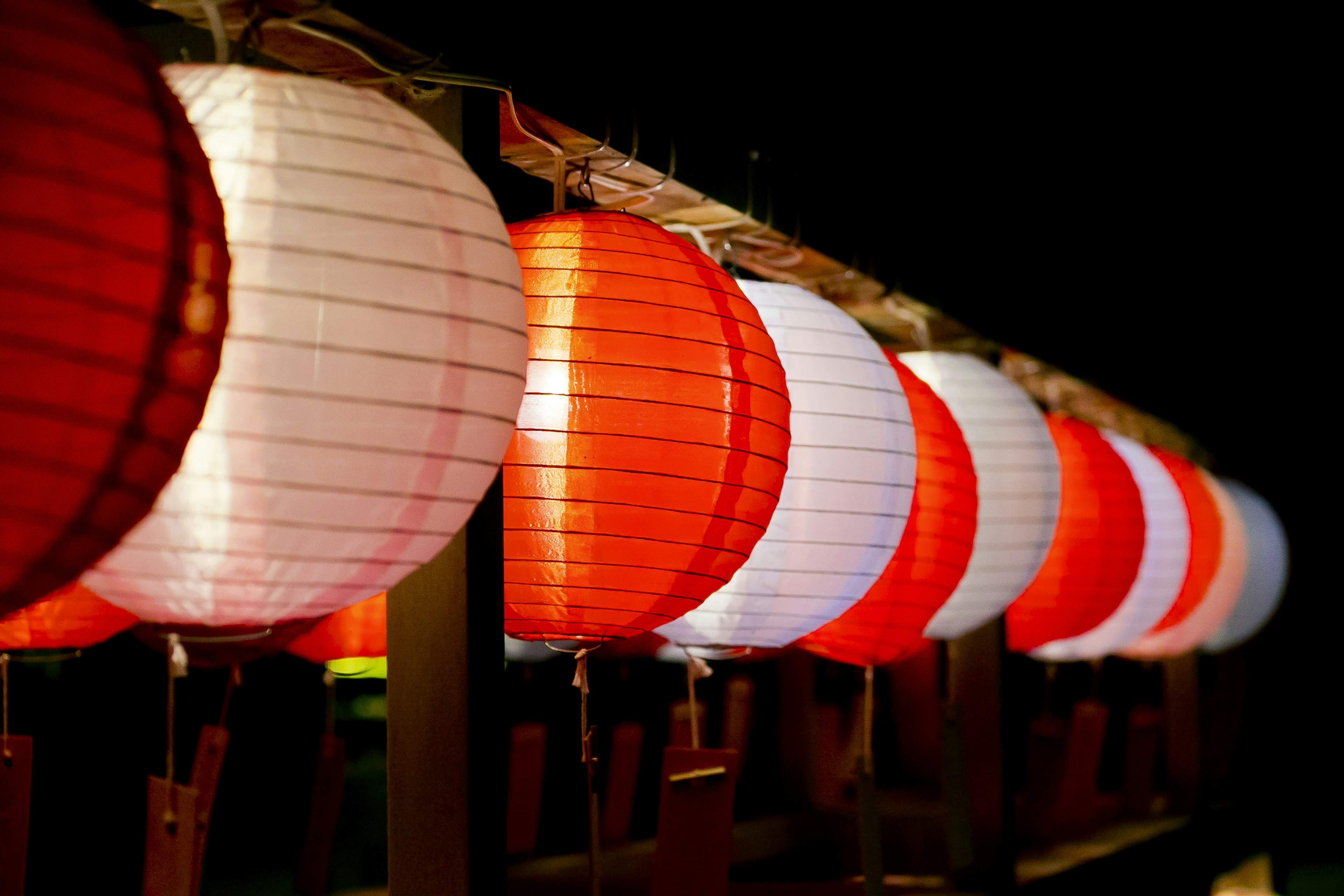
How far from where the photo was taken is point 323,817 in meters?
2.25

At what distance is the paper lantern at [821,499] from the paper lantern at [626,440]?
0.19 meters

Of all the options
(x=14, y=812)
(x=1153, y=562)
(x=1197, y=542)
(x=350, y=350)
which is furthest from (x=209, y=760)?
(x=1197, y=542)

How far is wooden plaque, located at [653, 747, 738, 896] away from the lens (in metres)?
1.64

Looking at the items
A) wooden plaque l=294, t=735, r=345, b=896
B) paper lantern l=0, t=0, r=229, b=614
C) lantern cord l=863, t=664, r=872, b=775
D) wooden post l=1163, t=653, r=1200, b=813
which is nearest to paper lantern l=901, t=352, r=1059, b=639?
lantern cord l=863, t=664, r=872, b=775

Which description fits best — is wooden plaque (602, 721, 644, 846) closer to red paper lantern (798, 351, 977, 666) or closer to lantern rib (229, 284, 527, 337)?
red paper lantern (798, 351, 977, 666)

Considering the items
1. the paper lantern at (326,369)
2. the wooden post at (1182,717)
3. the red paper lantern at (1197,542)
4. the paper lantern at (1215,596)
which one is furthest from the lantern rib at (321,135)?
the wooden post at (1182,717)

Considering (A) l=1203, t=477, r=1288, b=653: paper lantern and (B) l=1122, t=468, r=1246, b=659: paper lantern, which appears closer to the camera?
(B) l=1122, t=468, r=1246, b=659: paper lantern

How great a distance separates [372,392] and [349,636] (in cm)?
133

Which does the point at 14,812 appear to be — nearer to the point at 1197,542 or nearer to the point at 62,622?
the point at 62,622

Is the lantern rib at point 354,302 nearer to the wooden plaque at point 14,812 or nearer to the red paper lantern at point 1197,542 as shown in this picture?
the wooden plaque at point 14,812

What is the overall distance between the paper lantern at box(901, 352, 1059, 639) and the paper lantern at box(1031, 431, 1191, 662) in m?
0.93

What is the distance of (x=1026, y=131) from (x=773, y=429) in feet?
9.48

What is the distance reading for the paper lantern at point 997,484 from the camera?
201 centimetres

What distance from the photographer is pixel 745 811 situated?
380cm
